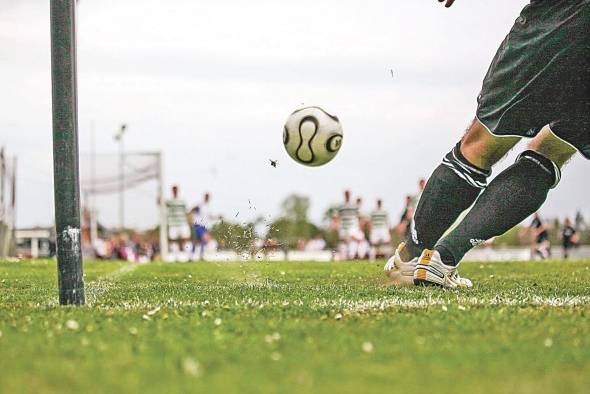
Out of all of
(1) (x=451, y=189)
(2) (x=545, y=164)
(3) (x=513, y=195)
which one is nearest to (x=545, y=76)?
(2) (x=545, y=164)

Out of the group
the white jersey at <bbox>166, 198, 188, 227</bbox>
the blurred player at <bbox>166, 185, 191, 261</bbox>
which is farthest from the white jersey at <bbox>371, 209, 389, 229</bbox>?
the white jersey at <bbox>166, 198, 188, 227</bbox>

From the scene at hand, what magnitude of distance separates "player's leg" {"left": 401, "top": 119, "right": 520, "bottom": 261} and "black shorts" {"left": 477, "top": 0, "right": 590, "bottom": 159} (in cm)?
38

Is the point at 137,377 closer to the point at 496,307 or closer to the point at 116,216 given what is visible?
the point at 496,307

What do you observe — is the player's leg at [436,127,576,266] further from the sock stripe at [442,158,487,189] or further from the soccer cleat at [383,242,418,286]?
the soccer cleat at [383,242,418,286]

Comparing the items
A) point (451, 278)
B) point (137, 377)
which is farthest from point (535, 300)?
point (137, 377)

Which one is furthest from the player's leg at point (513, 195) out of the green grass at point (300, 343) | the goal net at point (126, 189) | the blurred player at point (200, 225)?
the goal net at point (126, 189)

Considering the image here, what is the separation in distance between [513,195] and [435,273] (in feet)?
3.05

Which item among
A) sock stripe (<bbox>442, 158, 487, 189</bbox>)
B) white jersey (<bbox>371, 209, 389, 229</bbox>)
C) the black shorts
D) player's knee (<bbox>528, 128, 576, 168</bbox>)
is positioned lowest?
white jersey (<bbox>371, 209, 389, 229</bbox>)

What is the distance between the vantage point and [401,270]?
8.22 meters

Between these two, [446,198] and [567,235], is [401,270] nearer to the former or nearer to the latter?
[446,198]

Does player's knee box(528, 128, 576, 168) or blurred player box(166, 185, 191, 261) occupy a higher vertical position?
player's knee box(528, 128, 576, 168)

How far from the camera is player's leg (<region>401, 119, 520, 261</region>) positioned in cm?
792

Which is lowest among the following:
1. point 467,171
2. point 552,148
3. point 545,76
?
point 467,171

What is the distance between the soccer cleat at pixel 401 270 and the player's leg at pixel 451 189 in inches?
2.2
